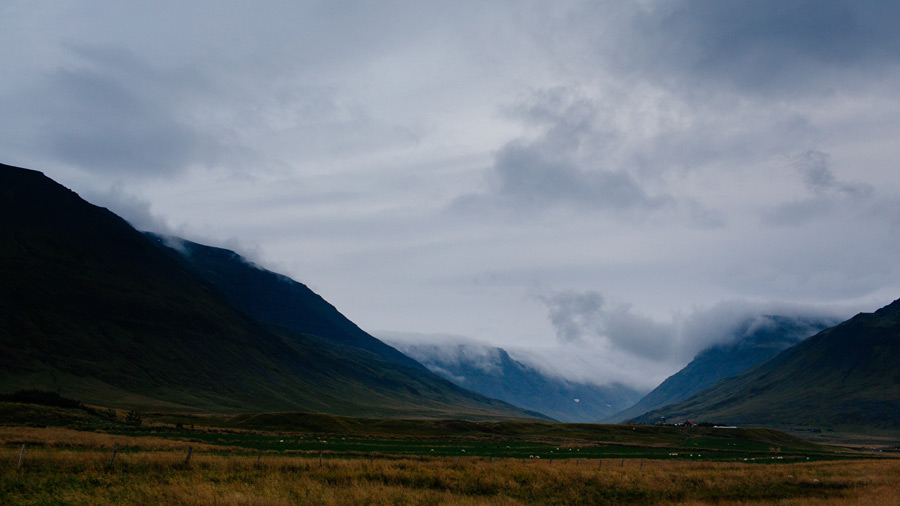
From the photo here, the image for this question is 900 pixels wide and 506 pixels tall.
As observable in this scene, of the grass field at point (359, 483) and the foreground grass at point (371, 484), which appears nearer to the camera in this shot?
the foreground grass at point (371, 484)

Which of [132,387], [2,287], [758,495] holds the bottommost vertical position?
[132,387]

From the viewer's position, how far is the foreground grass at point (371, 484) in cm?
2731

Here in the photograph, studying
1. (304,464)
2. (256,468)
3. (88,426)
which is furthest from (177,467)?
(88,426)

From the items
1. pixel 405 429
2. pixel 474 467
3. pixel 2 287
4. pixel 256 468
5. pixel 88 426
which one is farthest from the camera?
pixel 2 287

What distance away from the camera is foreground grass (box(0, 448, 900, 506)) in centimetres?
2731

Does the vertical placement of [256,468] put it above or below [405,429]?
above

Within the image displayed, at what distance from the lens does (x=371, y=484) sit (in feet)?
107

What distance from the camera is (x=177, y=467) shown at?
3328 cm

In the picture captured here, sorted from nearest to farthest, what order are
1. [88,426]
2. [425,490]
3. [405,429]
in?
[425,490] → [88,426] → [405,429]

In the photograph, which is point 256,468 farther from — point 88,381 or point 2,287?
point 2,287

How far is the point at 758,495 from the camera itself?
3744 cm

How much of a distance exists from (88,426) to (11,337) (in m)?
140

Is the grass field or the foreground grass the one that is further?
the grass field

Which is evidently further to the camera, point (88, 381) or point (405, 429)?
point (88, 381)
